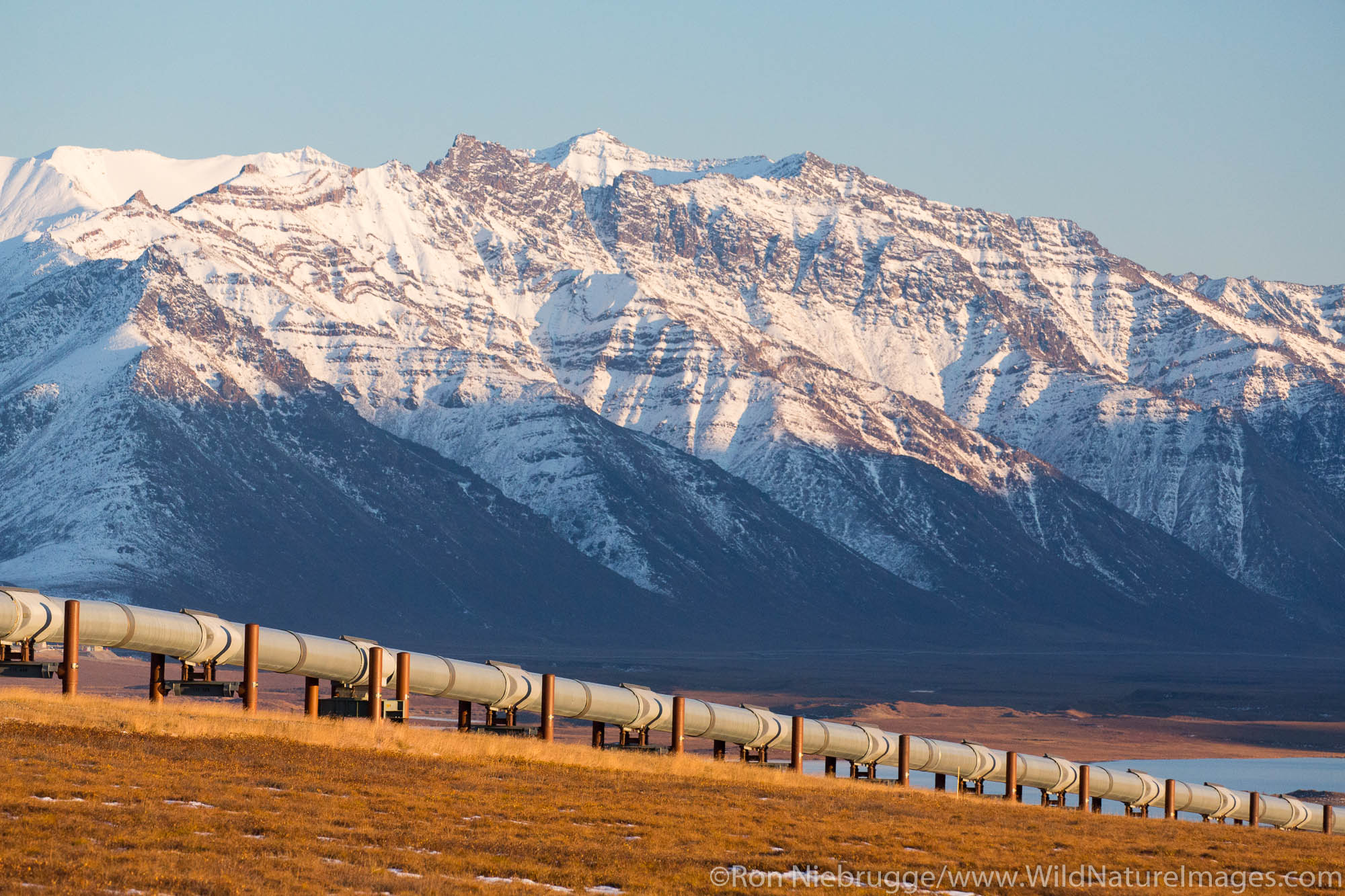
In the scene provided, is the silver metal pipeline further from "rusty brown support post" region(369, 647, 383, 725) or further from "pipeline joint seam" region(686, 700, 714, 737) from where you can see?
"rusty brown support post" region(369, 647, 383, 725)

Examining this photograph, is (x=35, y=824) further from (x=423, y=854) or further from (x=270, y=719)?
(x=270, y=719)

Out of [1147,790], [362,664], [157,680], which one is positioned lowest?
[1147,790]

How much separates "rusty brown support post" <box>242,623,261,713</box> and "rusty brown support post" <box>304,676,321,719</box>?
1.92 meters

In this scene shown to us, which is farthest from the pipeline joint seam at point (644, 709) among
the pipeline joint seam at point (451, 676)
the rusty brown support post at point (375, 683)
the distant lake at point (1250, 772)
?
the distant lake at point (1250, 772)

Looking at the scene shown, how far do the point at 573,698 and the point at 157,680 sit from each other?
10.9 metres

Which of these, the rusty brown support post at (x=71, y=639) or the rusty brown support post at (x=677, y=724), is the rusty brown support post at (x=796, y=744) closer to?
the rusty brown support post at (x=677, y=724)

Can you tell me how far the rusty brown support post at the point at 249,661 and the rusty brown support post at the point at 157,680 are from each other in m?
1.62

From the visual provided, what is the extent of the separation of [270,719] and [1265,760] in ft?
517

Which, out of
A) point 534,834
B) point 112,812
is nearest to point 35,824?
point 112,812

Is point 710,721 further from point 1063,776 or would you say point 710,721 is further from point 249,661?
point 249,661

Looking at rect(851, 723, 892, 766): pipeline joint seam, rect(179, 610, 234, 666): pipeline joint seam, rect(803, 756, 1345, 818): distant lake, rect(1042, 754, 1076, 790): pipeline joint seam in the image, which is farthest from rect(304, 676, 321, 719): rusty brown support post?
rect(803, 756, 1345, 818): distant lake

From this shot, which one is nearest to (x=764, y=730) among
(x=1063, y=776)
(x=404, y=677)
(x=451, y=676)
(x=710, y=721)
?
(x=710, y=721)

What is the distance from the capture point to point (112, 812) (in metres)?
25.1

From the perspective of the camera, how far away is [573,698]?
4347cm
